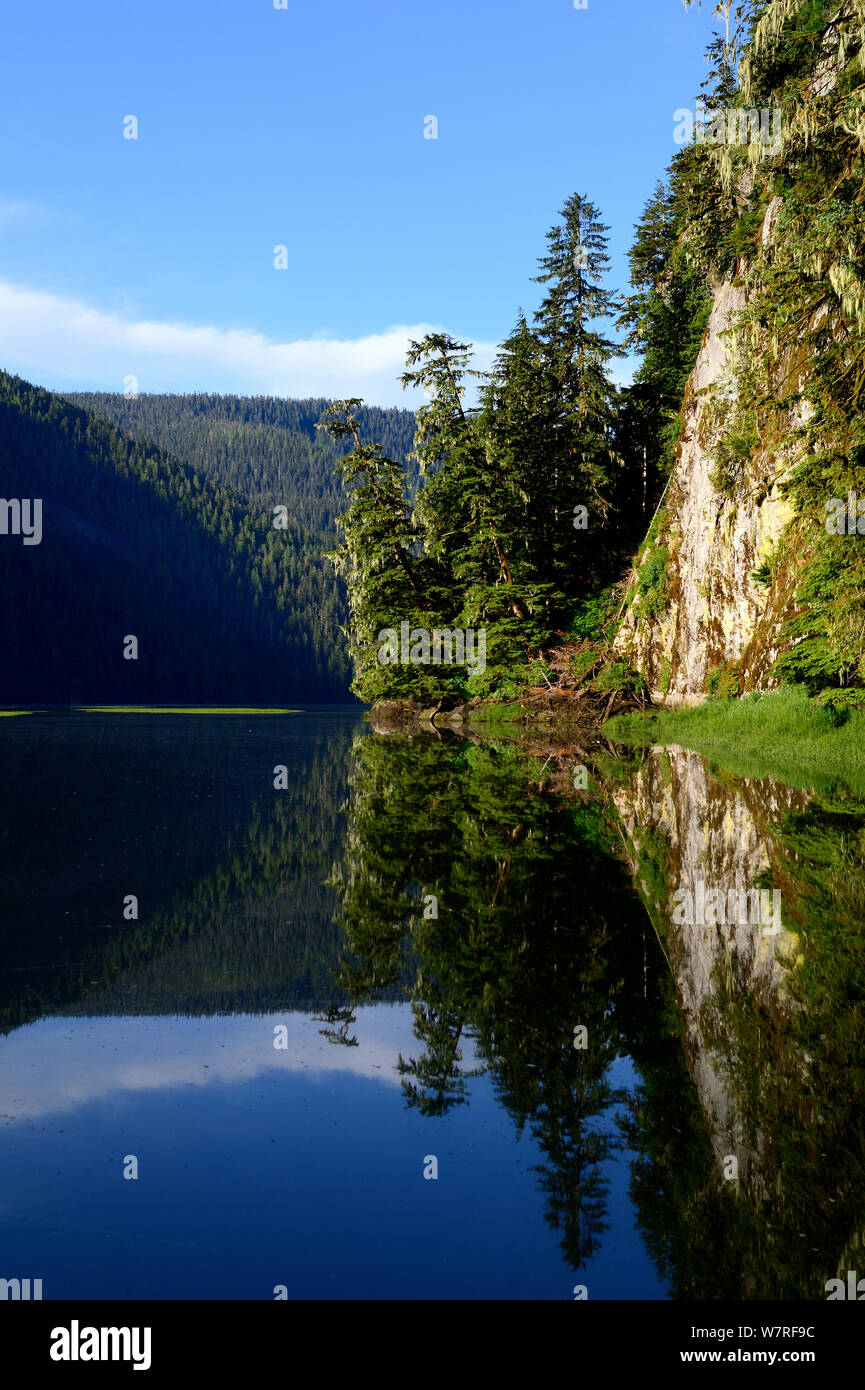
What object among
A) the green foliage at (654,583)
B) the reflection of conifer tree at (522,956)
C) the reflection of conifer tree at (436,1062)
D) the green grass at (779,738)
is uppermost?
the green foliage at (654,583)

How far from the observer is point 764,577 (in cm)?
3144

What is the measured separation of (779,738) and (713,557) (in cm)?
1086

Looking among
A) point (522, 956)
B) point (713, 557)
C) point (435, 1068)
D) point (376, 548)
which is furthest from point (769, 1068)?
point (376, 548)

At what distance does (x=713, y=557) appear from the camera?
35.4 m

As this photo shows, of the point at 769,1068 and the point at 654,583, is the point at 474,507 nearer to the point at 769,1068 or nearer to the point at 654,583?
the point at 654,583

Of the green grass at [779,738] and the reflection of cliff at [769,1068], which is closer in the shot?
the reflection of cliff at [769,1068]

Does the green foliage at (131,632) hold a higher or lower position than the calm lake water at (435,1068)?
higher

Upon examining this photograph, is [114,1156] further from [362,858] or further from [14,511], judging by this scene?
[14,511]

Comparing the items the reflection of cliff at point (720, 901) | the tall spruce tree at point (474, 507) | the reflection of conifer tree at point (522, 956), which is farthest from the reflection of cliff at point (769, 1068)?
the tall spruce tree at point (474, 507)

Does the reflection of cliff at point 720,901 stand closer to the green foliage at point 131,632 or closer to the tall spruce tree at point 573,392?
the tall spruce tree at point 573,392

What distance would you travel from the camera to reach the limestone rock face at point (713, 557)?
30.8 m

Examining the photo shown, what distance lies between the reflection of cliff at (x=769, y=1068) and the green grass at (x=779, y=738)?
8.56 meters

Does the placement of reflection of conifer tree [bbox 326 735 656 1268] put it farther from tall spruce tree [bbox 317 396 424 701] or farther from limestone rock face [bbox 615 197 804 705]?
tall spruce tree [bbox 317 396 424 701]

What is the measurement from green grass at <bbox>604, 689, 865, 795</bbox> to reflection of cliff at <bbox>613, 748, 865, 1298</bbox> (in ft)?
28.1
